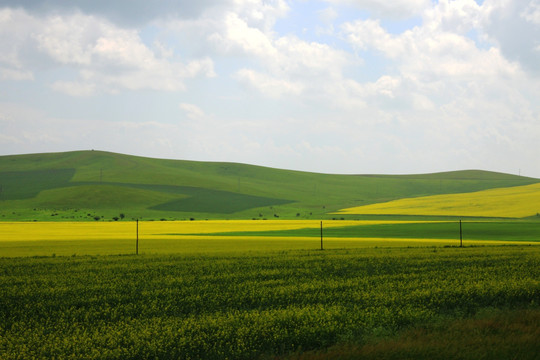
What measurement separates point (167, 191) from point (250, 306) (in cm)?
13735

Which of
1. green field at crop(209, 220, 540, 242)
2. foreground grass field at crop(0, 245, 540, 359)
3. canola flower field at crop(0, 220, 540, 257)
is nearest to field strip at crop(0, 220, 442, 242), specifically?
canola flower field at crop(0, 220, 540, 257)

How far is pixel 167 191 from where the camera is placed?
150375 millimetres

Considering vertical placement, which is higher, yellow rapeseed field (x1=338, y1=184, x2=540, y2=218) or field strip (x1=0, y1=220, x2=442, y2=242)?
yellow rapeseed field (x1=338, y1=184, x2=540, y2=218)

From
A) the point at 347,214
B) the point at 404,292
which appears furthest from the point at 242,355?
the point at 347,214

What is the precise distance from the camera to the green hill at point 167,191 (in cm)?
12094

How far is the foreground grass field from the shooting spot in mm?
11125

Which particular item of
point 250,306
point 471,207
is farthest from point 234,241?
point 471,207

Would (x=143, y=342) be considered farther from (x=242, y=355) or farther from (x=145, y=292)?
(x=145, y=292)

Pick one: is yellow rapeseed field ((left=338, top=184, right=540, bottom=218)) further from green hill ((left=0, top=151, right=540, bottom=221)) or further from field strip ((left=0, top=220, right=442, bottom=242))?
field strip ((left=0, top=220, right=442, bottom=242))

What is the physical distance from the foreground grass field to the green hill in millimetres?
82897

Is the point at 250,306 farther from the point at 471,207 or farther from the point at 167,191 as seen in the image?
the point at 167,191

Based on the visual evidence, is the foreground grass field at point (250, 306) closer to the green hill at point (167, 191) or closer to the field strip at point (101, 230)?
the field strip at point (101, 230)

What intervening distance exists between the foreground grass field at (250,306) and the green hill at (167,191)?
82897mm

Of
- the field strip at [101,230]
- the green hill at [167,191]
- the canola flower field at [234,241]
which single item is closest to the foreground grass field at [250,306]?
the canola flower field at [234,241]
